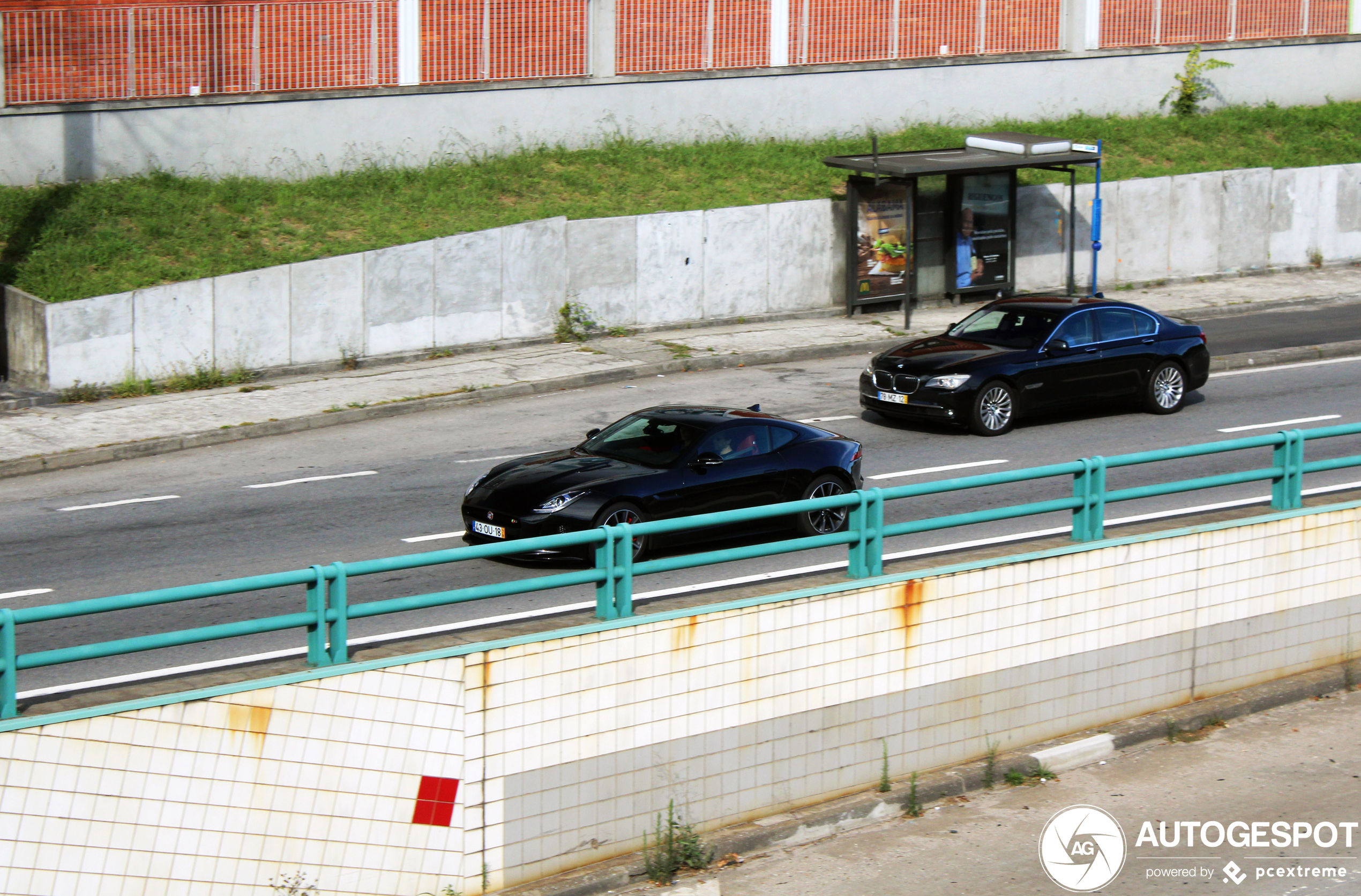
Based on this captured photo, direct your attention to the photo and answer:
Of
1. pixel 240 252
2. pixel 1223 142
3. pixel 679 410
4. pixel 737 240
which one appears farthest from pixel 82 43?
pixel 1223 142

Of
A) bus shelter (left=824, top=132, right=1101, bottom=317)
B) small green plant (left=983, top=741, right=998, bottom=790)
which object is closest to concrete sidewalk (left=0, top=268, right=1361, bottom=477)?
bus shelter (left=824, top=132, right=1101, bottom=317)

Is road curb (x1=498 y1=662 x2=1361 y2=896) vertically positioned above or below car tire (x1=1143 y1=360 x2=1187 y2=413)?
below

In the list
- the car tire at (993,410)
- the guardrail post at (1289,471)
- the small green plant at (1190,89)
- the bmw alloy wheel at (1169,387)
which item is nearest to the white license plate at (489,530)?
the guardrail post at (1289,471)

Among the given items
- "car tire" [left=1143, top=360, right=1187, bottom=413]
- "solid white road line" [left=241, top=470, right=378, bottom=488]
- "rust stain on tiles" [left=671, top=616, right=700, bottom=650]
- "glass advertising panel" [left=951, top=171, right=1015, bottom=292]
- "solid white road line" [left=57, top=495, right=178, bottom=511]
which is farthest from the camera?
"glass advertising panel" [left=951, top=171, right=1015, bottom=292]

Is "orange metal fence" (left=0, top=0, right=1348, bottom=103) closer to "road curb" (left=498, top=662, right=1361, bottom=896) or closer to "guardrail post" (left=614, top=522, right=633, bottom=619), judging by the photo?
"guardrail post" (left=614, top=522, right=633, bottom=619)

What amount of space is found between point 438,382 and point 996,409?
27.0ft

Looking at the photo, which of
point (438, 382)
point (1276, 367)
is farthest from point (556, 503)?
point (1276, 367)

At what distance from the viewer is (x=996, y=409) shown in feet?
59.8

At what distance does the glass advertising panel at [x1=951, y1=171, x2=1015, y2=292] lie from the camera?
27.5m

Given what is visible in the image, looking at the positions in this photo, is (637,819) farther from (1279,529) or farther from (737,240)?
(737,240)

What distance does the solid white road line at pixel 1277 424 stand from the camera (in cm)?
1844

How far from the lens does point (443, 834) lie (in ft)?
26.5

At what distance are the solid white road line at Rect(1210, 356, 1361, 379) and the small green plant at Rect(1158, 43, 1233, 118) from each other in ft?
46.4

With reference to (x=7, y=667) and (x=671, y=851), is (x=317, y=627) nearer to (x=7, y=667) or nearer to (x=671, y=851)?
(x=7, y=667)
